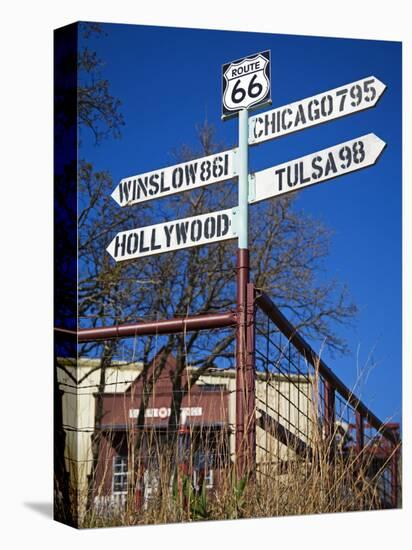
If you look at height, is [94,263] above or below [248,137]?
below

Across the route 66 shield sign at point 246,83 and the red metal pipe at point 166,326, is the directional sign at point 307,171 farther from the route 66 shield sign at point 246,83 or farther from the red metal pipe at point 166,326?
the red metal pipe at point 166,326

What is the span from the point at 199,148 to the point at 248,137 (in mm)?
302

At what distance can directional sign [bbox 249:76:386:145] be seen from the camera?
7.88 metres

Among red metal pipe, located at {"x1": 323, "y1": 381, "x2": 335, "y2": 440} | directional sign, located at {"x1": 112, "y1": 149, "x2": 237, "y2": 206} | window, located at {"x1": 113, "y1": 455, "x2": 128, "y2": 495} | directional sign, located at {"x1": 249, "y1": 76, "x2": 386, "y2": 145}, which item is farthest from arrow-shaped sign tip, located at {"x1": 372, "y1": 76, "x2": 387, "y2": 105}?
window, located at {"x1": 113, "y1": 455, "x2": 128, "y2": 495}

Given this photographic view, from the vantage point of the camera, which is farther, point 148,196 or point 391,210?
point 391,210

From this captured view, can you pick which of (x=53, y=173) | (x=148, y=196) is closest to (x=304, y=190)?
(x=148, y=196)

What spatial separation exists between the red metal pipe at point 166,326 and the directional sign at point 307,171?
2.31ft

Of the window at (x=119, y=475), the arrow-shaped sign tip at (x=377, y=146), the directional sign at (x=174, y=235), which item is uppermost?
the arrow-shaped sign tip at (x=377, y=146)

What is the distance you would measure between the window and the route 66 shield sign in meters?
2.03

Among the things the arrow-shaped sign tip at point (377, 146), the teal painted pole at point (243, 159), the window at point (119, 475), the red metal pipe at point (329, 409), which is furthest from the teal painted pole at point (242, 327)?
the arrow-shaped sign tip at point (377, 146)

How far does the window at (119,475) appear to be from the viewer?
7391mm

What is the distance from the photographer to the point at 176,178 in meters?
7.79

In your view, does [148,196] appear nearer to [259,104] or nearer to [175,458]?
[259,104]

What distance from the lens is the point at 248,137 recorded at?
25.9 ft
